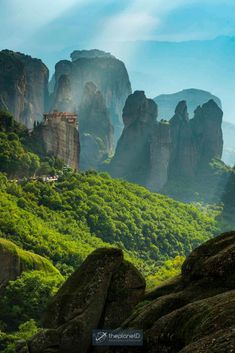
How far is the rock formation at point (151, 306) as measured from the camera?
46.6ft

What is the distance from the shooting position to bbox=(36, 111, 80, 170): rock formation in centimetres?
13988

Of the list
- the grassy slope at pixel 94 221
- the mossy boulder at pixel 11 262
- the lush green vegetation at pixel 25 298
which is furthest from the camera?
Result: the grassy slope at pixel 94 221

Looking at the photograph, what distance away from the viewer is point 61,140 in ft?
479

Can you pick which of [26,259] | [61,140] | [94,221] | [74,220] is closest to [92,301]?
[26,259]

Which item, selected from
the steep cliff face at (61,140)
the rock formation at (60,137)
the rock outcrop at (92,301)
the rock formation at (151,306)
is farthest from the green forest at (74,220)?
the rock formation at (151,306)

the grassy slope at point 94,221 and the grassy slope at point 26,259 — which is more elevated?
the grassy slope at point 94,221

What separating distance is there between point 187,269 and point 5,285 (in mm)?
35691

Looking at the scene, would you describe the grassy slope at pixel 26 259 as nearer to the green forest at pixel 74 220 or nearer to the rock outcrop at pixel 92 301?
the green forest at pixel 74 220

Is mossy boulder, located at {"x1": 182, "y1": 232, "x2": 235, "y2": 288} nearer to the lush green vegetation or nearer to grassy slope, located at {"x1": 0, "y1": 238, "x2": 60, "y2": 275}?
the lush green vegetation

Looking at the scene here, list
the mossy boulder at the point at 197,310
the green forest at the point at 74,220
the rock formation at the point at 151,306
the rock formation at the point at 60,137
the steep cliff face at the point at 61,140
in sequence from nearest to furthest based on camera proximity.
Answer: the mossy boulder at the point at 197,310
the rock formation at the point at 151,306
the green forest at the point at 74,220
the rock formation at the point at 60,137
the steep cliff face at the point at 61,140

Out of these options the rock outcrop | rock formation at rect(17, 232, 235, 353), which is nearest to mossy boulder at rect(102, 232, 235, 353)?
rock formation at rect(17, 232, 235, 353)

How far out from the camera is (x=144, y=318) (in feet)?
59.3

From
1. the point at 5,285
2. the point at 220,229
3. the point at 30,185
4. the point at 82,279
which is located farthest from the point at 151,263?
the point at 82,279

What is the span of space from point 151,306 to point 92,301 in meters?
4.02
